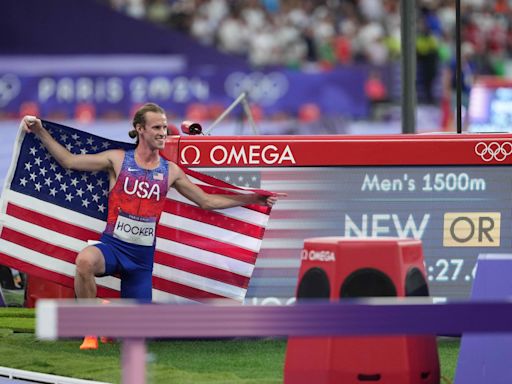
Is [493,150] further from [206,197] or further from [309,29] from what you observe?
[309,29]

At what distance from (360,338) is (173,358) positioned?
2.54 m

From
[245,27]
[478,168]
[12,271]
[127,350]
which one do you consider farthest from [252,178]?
[245,27]

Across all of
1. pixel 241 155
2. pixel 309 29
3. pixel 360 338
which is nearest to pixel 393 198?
pixel 241 155

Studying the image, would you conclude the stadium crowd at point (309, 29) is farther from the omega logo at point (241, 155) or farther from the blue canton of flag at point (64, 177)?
the blue canton of flag at point (64, 177)

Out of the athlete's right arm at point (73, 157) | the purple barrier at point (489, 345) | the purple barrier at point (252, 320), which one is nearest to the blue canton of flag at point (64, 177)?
the athlete's right arm at point (73, 157)

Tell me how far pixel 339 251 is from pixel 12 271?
492 centimetres

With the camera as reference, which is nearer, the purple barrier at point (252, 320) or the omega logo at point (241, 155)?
the purple barrier at point (252, 320)

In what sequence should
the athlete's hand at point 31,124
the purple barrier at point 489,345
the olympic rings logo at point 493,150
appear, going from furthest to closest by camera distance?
1. the olympic rings logo at point 493,150
2. the athlete's hand at point 31,124
3. the purple barrier at point 489,345

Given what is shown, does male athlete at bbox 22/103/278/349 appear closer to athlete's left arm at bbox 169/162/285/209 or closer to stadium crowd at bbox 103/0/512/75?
athlete's left arm at bbox 169/162/285/209

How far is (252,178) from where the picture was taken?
431 inches

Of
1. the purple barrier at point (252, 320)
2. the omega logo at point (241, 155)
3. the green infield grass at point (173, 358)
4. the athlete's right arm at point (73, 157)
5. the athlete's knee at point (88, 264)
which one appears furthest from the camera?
the omega logo at point (241, 155)

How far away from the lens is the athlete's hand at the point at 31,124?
10.3 m

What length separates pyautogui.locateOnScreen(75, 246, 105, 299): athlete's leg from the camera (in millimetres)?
10062

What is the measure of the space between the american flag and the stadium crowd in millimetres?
26281
